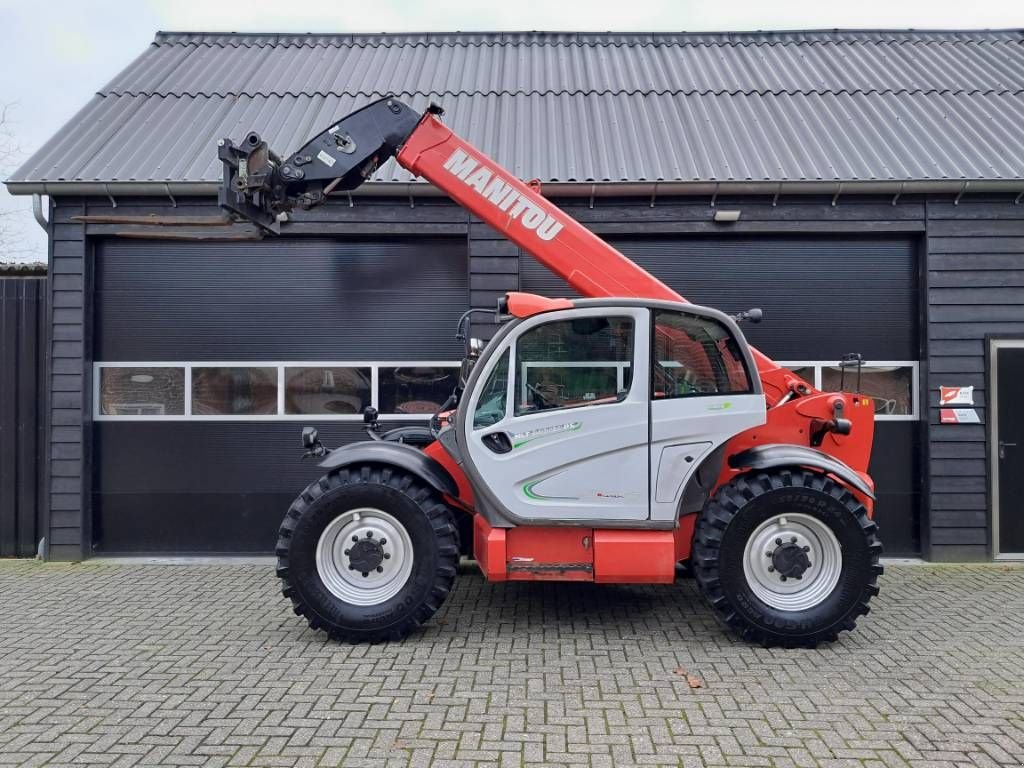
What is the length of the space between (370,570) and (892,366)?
5924mm

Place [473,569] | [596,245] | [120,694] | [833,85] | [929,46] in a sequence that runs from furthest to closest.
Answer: [929,46]
[833,85]
[473,569]
[596,245]
[120,694]

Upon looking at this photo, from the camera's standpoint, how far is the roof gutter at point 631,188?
7.19 metres

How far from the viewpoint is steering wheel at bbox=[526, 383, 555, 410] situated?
5.00 metres

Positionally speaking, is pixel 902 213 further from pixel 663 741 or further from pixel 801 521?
pixel 663 741

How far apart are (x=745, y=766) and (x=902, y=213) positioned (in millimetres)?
6258

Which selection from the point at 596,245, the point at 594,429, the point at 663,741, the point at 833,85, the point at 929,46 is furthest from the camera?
the point at 929,46

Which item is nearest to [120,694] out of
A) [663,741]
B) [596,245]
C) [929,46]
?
[663,741]

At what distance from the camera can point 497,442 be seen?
5.00 m

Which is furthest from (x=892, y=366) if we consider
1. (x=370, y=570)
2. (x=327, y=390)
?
(x=327, y=390)

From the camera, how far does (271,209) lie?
18.7ft

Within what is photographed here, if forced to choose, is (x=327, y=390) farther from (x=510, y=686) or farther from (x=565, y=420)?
(x=510, y=686)

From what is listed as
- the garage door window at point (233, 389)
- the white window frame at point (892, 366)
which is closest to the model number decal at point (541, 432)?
the white window frame at point (892, 366)

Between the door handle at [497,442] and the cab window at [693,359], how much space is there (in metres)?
1.11

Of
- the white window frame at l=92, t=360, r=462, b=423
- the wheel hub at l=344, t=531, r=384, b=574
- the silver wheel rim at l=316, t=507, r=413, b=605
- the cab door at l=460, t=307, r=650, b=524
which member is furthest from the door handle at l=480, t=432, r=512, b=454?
the white window frame at l=92, t=360, r=462, b=423
